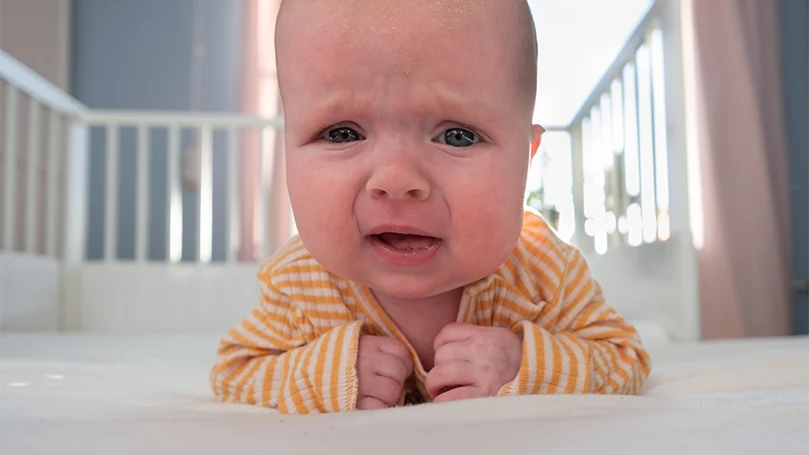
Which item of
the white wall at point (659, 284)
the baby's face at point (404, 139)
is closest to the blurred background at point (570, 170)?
the white wall at point (659, 284)

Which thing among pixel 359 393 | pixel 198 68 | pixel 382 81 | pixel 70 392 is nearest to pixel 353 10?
pixel 382 81

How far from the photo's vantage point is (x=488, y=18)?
1.86 feet

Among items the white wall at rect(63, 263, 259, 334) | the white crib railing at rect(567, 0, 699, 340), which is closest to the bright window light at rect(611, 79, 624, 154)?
the white crib railing at rect(567, 0, 699, 340)

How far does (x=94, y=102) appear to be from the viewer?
11.8 feet

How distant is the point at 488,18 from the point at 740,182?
6.64 feet

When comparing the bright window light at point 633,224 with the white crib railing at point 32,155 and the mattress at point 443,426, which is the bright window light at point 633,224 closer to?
the mattress at point 443,426

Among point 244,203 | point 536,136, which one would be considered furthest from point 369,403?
point 244,203

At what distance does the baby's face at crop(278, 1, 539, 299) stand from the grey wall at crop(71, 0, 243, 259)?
3.06 metres

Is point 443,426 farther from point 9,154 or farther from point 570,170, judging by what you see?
point 570,170

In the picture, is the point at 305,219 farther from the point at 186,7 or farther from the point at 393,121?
the point at 186,7

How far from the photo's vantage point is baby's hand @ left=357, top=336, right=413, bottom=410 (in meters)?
0.62

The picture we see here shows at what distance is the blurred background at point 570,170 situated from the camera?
181cm

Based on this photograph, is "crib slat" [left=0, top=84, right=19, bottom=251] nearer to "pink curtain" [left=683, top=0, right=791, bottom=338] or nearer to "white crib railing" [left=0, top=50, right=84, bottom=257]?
"white crib railing" [left=0, top=50, right=84, bottom=257]

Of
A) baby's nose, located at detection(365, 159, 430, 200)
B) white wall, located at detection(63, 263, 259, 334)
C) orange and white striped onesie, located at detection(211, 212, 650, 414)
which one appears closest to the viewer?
baby's nose, located at detection(365, 159, 430, 200)
